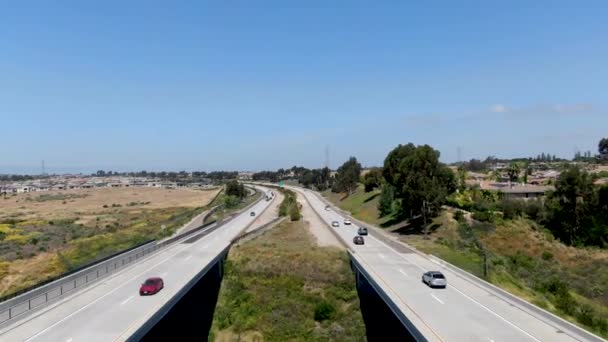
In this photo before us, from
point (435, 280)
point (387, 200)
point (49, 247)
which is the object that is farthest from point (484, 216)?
point (49, 247)

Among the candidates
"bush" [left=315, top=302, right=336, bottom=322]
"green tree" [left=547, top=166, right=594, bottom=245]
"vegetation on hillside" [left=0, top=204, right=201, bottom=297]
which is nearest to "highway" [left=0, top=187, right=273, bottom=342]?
"bush" [left=315, top=302, right=336, bottom=322]

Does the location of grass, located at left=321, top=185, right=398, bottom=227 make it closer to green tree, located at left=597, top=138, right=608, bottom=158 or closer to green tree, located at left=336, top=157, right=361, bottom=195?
green tree, located at left=336, top=157, right=361, bottom=195

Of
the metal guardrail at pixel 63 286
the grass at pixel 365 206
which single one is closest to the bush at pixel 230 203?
the grass at pixel 365 206

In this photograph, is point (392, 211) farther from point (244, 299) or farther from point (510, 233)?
point (244, 299)

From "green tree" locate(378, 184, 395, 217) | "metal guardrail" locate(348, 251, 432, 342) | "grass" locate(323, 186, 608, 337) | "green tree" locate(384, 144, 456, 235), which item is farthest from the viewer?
"green tree" locate(378, 184, 395, 217)

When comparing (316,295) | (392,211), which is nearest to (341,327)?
(316,295)

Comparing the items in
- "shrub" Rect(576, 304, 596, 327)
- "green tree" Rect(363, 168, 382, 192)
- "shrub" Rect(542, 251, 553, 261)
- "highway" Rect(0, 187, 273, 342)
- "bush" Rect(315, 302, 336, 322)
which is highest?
"green tree" Rect(363, 168, 382, 192)

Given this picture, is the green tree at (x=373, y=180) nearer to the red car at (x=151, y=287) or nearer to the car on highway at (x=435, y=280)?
the car on highway at (x=435, y=280)
